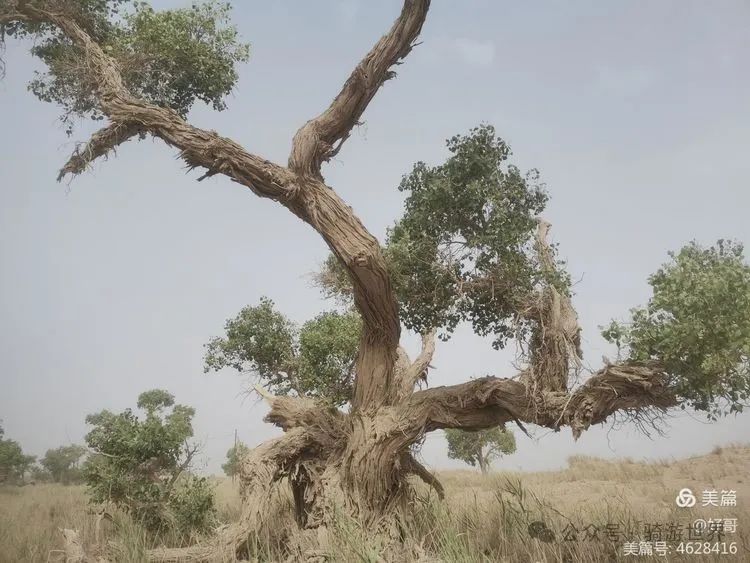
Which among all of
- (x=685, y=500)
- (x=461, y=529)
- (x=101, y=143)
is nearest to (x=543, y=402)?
(x=461, y=529)

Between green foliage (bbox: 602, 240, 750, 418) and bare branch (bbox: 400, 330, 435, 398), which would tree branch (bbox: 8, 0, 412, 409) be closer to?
bare branch (bbox: 400, 330, 435, 398)

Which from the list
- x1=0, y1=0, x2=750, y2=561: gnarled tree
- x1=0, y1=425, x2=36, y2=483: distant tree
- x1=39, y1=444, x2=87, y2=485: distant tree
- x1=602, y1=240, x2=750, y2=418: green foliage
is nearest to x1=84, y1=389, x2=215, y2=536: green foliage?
x1=0, y1=0, x2=750, y2=561: gnarled tree

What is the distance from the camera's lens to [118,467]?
1007cm

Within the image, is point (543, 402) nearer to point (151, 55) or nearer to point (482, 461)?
point (151, 55)

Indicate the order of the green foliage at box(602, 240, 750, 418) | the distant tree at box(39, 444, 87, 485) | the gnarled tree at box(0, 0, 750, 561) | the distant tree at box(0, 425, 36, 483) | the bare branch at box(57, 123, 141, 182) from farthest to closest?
the distant tree at box(39, 444, 87, 485) < the distant tree at box(0, 425, 36, 483) < the bare branch at box(57, 123, 141, 182) < the gnarled tree at box(0, 0, 750, 561) < the green foliage at box(602, 240, 750, 418)

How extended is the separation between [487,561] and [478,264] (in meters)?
4.60

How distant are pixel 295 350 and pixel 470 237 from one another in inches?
244

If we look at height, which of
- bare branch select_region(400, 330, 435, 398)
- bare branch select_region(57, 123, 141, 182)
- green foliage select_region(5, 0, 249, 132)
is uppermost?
green foliage select_region(5, 0, 249, 132)

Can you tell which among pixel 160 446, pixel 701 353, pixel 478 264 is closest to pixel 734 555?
pixel 701 353

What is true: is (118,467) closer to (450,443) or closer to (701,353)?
(701,353)

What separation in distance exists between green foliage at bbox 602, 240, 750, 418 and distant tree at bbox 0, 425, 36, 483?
2176cm

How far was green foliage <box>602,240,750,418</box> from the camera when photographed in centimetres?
634

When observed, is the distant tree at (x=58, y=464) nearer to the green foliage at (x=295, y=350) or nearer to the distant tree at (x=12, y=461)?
the distant tree at (x=12, y=461)

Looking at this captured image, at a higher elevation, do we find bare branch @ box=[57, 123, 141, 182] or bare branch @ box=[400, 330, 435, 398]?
bare branch @ box=[57, 123, 141, 182]
